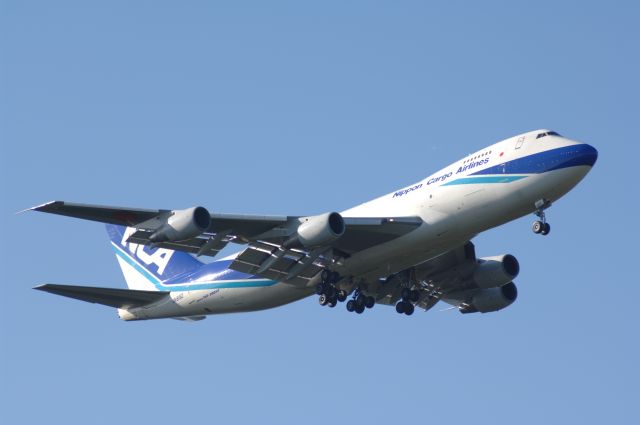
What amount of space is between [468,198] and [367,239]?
13.8 feet

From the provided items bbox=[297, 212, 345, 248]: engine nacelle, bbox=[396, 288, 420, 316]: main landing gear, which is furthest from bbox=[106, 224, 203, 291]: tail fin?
bbox=[297, 212, 345, 248]: engine nacelle

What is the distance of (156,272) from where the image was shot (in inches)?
2162

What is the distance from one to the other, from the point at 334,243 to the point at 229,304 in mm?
6455

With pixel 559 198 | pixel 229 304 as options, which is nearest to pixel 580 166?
pixel 559 198

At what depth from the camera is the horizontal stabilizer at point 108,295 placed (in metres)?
47.3

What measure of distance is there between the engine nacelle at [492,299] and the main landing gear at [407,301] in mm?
3831

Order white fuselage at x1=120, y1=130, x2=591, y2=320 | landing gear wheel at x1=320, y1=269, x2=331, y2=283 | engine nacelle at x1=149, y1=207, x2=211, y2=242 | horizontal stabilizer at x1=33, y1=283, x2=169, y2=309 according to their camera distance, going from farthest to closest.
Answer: horizontal stabilizer at x1=33, y1=283, x2=169, y2=309
landing gear wheel at x1=320, y1=269, x2=331, y2=283
white fuselage at x1=120, y1=130, x2=591, y2=320
engine nacelle at x1=149, y1=207, x2=211, y2=242

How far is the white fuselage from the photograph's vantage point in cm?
4325

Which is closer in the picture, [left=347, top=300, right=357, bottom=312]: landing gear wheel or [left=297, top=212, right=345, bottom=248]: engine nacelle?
[left=297, top=212, right=345, bottom=248]: engine nacelle

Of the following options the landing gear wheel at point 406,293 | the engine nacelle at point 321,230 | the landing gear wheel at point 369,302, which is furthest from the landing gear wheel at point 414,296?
the engine nacelle at point 321,230

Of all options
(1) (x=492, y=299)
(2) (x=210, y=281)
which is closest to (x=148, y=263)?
(2) (x=210, y=281)

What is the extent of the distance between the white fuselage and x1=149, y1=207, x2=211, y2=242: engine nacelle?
6719mm

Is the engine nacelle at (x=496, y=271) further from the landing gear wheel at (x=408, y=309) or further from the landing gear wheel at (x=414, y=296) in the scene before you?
the landing gear wheel at (x=408, y=309)

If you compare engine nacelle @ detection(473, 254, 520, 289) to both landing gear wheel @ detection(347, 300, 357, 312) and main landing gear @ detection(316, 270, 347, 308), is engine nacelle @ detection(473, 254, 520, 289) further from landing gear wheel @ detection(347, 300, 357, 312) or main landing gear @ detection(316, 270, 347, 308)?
main landing gear @ detection(316, 270, 347, 308)
